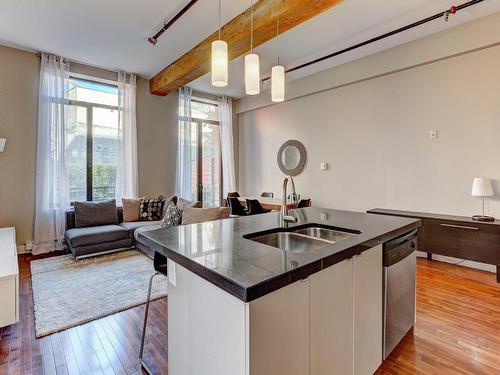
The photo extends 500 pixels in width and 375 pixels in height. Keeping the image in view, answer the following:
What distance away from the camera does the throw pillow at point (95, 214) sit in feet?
14.0

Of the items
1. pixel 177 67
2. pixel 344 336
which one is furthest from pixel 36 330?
pixel 177 67

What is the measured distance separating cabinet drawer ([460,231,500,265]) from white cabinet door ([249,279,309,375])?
10.3ft

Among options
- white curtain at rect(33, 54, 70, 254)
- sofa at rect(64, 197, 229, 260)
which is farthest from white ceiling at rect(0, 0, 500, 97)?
sofa at rect(64, 197, 229, 260)

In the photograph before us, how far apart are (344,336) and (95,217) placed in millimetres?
4296

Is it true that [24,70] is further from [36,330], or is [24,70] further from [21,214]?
[36,330]

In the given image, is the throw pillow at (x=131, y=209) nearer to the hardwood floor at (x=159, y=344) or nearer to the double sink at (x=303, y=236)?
the hardwood floor at (x=159, y=344)

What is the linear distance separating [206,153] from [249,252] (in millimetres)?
5459

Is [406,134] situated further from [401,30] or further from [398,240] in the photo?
[398,240]

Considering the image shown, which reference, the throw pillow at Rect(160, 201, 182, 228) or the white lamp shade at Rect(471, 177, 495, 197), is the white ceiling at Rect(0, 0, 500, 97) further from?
the throw pillow at Rect(160, 201, 182, 228)

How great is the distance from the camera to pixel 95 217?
4375 mm

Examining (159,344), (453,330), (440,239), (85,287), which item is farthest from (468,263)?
(85,287)

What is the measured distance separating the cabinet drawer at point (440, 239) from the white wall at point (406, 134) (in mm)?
424

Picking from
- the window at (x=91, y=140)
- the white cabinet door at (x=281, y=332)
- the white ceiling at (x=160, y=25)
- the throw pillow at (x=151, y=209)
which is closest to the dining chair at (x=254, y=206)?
the throw pillow at (x=151, y=209)

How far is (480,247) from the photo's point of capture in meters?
3.10
